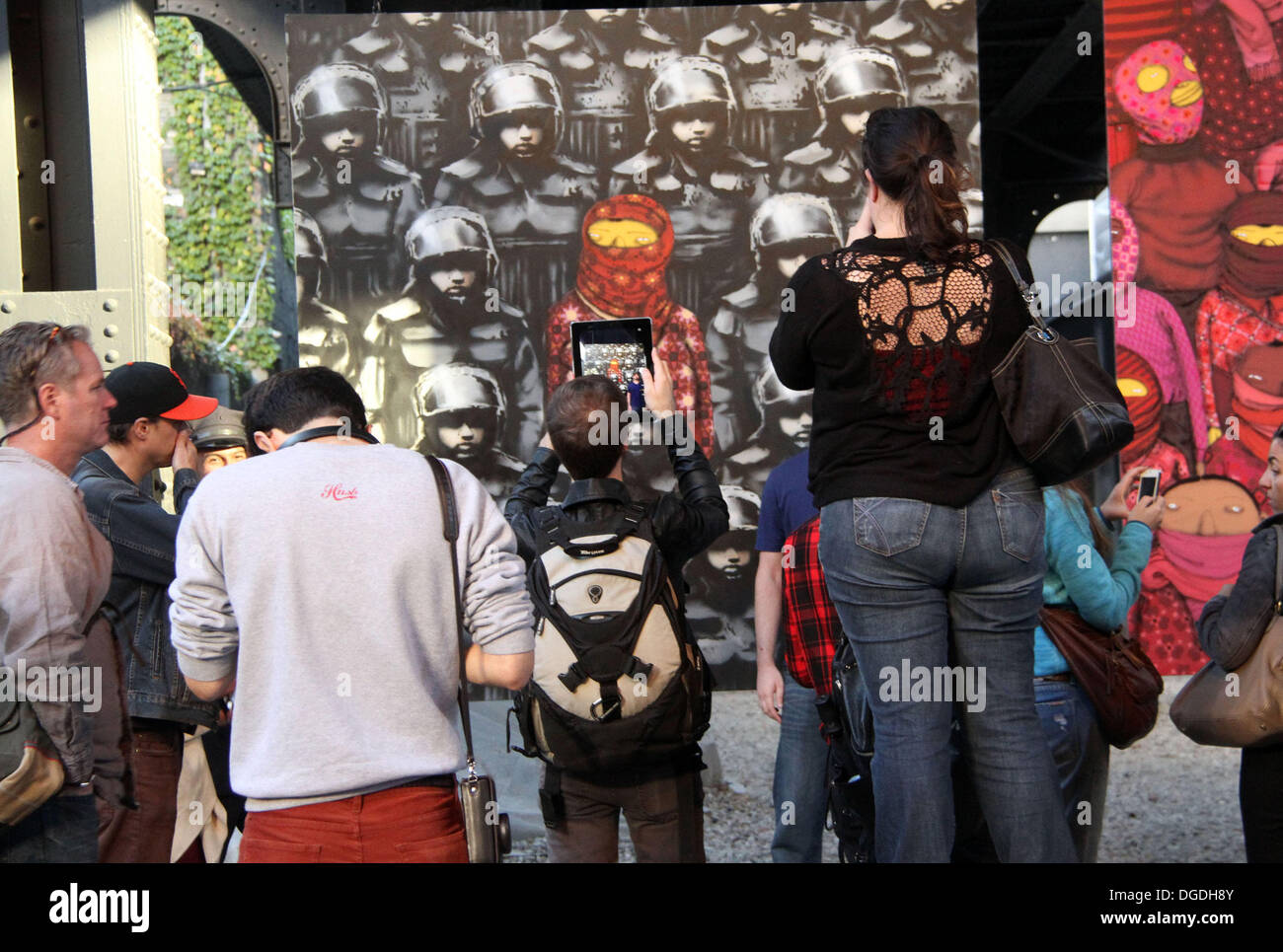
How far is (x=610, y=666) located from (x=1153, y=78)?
4410 millimetres

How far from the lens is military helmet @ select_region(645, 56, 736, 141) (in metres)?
5.98

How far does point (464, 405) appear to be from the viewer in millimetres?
5992

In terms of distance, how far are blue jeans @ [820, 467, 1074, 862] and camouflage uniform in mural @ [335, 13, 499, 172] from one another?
3.78 meters

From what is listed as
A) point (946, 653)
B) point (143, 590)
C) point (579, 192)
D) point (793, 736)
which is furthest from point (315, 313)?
point (946, 653)

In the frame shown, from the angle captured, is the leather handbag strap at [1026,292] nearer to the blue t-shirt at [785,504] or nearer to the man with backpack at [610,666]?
the man with backpack at [610,666]

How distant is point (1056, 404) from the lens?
111 inches

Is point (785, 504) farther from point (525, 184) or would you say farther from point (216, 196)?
point (216, 196)

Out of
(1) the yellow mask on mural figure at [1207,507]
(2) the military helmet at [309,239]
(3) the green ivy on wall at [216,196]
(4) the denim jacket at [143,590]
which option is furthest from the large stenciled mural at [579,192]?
(3) the green ivy on wall at [216,196]

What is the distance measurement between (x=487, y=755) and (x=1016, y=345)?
3777mm

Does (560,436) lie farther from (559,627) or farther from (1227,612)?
(1227,612)

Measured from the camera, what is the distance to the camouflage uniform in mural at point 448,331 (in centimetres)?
596

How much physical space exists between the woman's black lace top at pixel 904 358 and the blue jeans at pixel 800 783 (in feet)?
4.74
